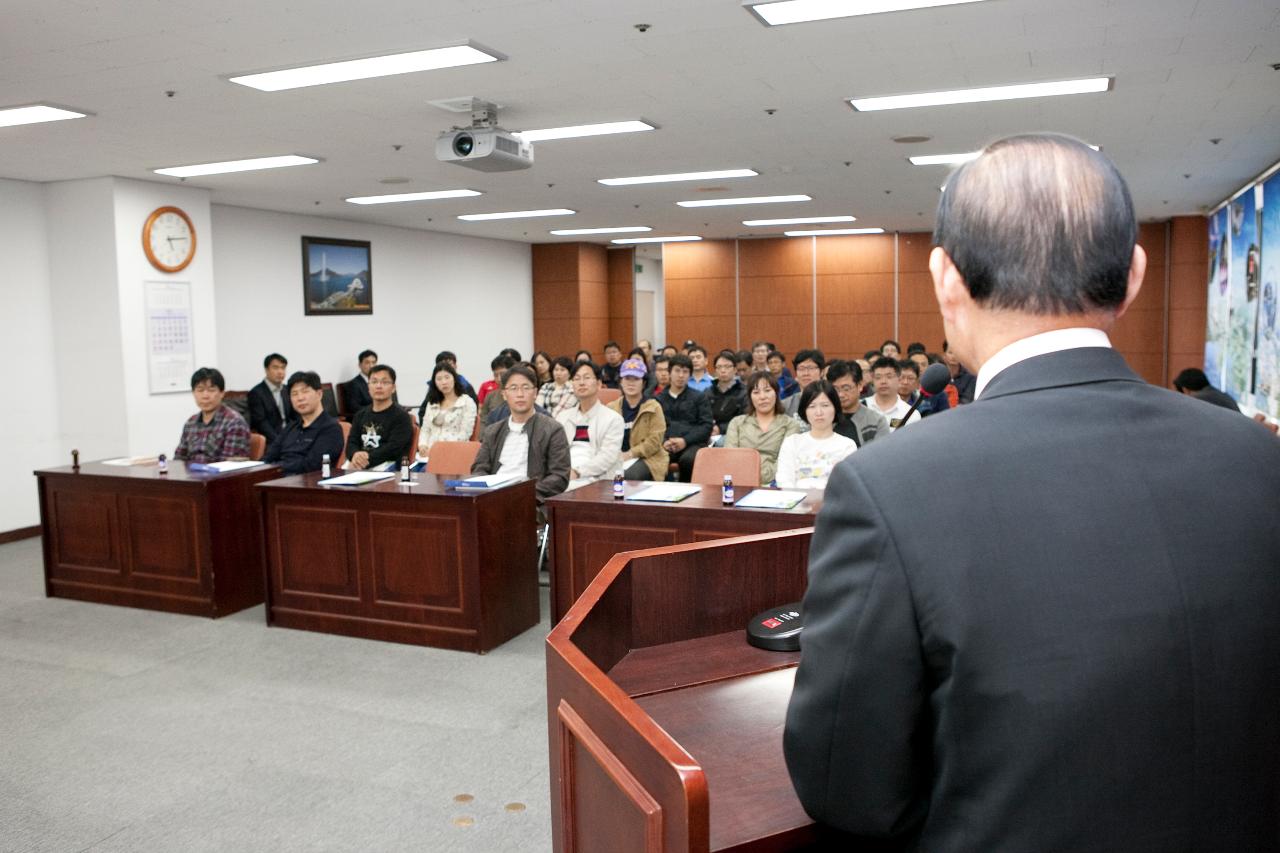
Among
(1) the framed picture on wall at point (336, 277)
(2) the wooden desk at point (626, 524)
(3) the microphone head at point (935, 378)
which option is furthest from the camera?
(1) the framed picture on wall at point (336, 277)

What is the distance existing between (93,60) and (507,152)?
2248 mm

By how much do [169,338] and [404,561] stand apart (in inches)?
197

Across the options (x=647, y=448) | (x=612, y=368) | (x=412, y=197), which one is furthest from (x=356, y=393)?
(x=647, y=448)

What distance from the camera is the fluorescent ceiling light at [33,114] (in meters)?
5.80

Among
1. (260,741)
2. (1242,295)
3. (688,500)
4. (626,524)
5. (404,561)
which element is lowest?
(260,741)

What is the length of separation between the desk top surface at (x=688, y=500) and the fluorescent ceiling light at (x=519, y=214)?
689 centimetres

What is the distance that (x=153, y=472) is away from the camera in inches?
237

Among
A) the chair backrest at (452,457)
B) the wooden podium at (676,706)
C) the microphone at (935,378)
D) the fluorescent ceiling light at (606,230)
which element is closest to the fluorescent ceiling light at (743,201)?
the fluorescent ceiling light at (606,230)

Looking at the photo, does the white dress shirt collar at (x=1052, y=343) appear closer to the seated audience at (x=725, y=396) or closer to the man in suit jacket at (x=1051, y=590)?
the man in suit jacket at (x=1051, y=590)

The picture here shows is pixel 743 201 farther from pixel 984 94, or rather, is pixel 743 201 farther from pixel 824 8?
pixel 824 8

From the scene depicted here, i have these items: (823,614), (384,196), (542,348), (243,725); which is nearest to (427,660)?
(243,725)

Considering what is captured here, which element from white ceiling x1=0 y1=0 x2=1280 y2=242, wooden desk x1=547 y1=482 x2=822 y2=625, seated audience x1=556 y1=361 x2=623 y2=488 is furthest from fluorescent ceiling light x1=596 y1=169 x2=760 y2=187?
wooden desk x1=547 y1=482 x2=822 y2=625

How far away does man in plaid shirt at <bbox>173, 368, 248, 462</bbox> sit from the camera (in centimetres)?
641

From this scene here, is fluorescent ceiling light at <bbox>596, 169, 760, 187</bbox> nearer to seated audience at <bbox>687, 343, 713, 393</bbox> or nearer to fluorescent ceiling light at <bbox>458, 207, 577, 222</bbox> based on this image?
seated audience at <bbox>687, 343, 713, 393</bbox>
